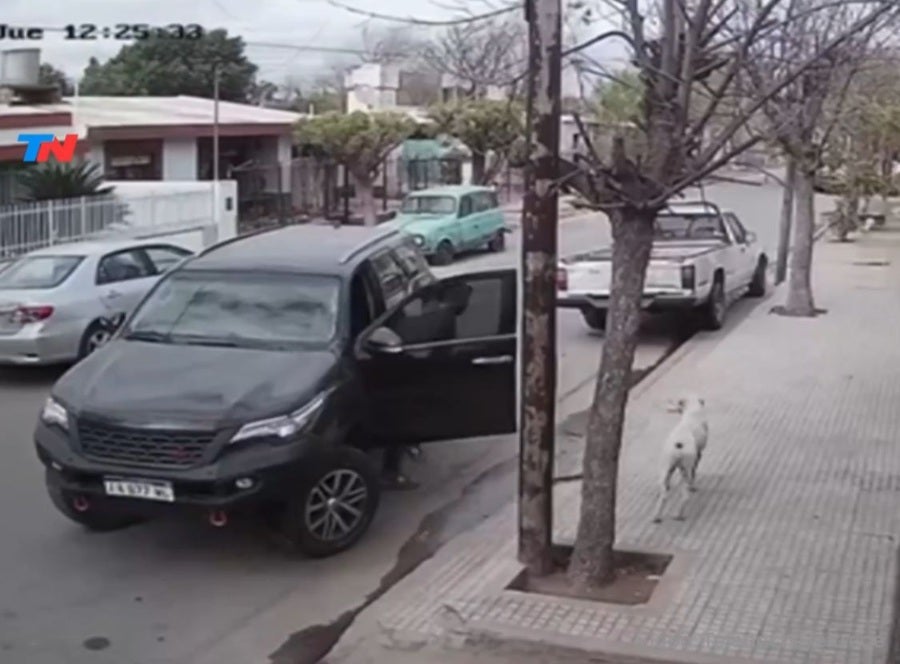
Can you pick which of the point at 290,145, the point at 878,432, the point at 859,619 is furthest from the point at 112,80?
the point at 859,619

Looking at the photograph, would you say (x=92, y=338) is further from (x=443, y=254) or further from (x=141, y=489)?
(x=443, y=254)

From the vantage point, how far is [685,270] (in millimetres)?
16641

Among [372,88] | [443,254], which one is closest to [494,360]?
[443,254]

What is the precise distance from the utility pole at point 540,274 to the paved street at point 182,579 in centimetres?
113

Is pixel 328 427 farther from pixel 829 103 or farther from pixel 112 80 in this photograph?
pixel 112 80

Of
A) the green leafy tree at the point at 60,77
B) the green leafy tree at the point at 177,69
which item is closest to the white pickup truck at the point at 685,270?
the green leafy tree at the point at 60,77

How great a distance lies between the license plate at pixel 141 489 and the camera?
7484mm

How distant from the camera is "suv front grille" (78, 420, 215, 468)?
24.7ft

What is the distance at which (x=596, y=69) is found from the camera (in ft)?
25.4

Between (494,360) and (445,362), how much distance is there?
349 mm

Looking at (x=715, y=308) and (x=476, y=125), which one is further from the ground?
(x=476, y=125)

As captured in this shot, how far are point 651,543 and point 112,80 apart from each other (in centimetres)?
5016

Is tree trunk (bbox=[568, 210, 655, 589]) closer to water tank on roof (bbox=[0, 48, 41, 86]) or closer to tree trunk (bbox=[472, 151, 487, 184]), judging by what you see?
water tank on roof (bbox=[0, 48, 41, 86])

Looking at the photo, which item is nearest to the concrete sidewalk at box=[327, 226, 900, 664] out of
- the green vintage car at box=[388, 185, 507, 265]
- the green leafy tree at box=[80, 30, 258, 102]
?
the green vintage car at box=[388, 185, 507, 265]
